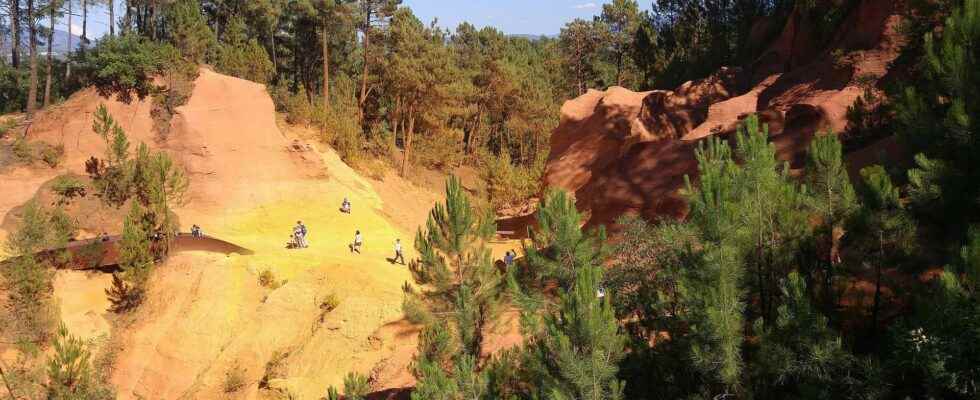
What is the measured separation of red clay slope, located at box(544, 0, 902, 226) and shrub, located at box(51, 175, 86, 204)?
20.0m

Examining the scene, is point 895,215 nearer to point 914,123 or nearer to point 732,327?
point 914,123

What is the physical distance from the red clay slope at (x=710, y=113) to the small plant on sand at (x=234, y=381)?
39.3 ft

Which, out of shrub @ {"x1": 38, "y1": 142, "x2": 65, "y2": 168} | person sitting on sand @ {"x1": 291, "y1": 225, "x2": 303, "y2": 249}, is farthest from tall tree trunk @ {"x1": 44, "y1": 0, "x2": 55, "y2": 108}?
person sitting on sand @ {"x1": 291, "y1": 225, "x2": 303, "y2": 249}

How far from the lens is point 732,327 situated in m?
9.30

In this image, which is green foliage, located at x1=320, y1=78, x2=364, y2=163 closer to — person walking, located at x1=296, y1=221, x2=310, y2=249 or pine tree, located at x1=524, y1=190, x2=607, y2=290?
person walking, located at x1=296, y1=221, x2=310, y2=249

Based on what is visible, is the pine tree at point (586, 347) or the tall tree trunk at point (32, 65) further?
the tall tree trunk at point (32, 65)

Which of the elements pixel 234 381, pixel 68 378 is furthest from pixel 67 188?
pixel 234 381

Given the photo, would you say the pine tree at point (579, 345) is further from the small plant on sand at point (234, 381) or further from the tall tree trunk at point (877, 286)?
the small plant on sand at point (234, 381)

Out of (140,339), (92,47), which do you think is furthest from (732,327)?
(92,47)

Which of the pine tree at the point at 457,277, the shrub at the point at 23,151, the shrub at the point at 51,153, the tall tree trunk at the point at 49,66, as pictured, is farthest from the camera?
the tall tree trunk at the point at 49,66

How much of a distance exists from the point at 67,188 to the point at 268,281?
37.7ft

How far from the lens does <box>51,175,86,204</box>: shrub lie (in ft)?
94.5

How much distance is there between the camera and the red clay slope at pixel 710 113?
16469 millimetres

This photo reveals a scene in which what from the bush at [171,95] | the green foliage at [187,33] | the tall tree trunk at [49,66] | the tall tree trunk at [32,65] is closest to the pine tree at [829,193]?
the bush at [171,95]
